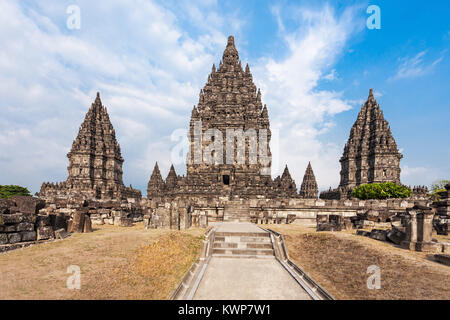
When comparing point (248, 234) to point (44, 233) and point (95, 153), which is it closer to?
point (44, 233)

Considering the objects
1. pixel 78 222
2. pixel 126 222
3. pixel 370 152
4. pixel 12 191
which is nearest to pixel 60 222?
pixel 78 222

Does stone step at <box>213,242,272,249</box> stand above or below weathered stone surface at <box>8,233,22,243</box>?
below

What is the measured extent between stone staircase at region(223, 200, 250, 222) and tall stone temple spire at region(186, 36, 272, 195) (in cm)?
1425

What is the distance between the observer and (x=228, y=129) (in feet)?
138

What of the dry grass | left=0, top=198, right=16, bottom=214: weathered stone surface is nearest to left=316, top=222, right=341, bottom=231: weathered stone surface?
the dry grass

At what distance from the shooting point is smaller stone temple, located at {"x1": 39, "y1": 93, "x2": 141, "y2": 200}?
47.9 metres

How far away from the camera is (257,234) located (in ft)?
32.4

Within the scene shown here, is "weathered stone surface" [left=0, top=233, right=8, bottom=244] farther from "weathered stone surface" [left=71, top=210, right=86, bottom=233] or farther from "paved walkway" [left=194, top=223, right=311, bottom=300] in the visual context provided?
"paved walkway" [left=194, top=223, right=311, bottom=300]

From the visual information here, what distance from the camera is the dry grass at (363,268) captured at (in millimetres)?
5209

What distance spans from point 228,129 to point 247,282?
37.4 meters
